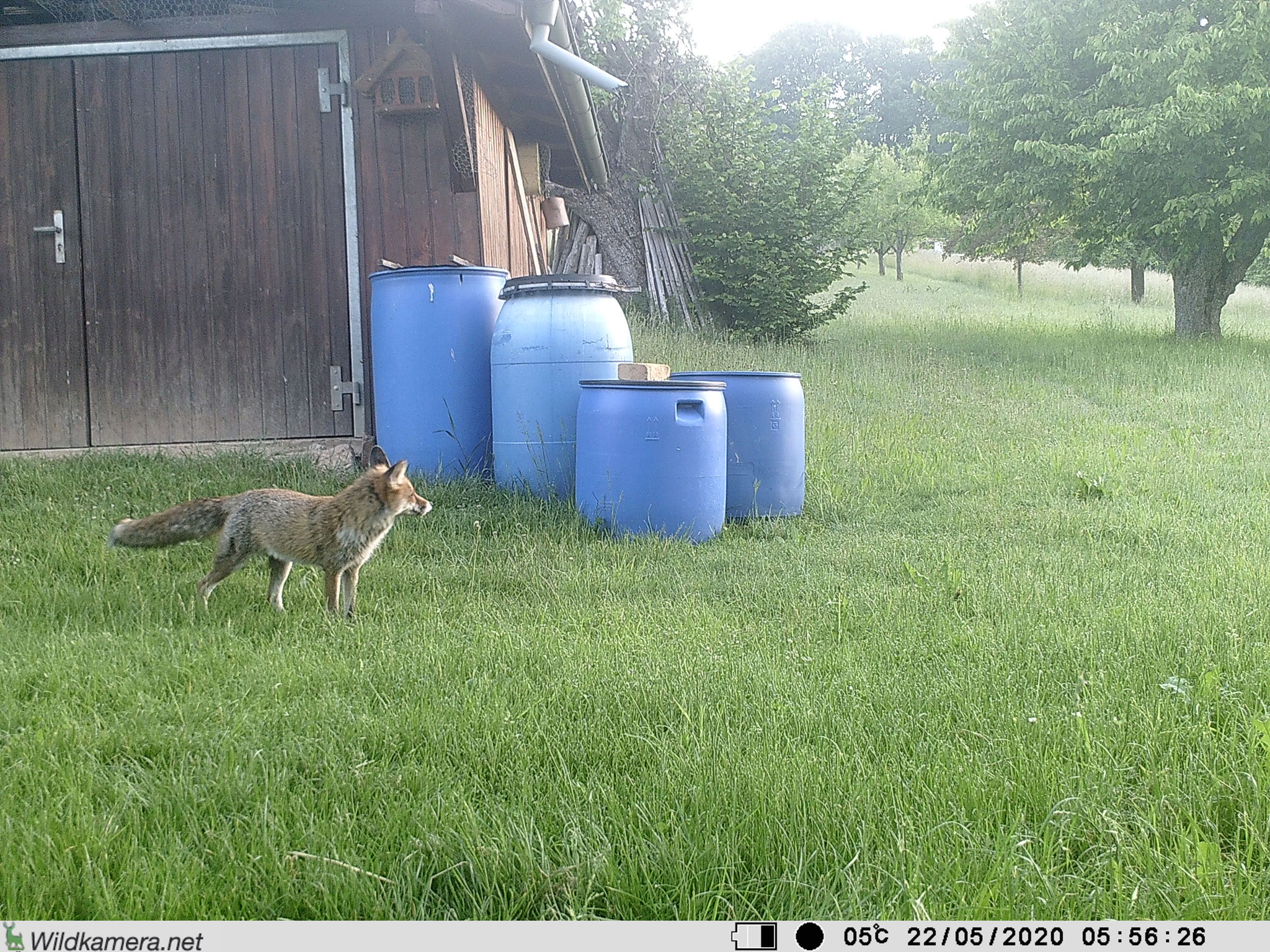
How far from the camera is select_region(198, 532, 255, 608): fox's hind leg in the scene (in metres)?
3.91

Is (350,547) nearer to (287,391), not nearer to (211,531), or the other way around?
(211,531)

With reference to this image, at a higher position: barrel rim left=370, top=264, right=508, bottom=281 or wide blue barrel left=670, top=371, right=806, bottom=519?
barrel rim left=370, top=264, right=508, bottom=281

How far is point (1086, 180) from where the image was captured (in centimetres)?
1612

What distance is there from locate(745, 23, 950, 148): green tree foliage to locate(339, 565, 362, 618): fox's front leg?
46774 mm

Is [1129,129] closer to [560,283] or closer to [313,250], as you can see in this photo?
[560,283]

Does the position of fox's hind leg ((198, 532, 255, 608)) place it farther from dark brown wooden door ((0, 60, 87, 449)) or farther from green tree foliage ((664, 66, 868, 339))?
green tree foliage ((664, 66, 868, 339))

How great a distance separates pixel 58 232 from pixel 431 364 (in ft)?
9.71

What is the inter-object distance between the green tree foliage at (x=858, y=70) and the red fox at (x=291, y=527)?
46.6 metres

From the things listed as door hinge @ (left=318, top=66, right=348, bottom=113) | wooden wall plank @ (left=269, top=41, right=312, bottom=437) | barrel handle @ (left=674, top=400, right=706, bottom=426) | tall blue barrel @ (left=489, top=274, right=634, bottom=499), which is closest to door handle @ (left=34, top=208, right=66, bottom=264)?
wooden wall plank @ (left=269, top=41, right=312, bottom=437)

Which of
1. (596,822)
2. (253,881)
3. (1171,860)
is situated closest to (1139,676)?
(1171,860)

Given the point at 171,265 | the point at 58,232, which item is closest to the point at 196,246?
the point at 171,265

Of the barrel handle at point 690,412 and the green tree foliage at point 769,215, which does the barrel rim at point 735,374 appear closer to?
the barrel handle at point 690,412
